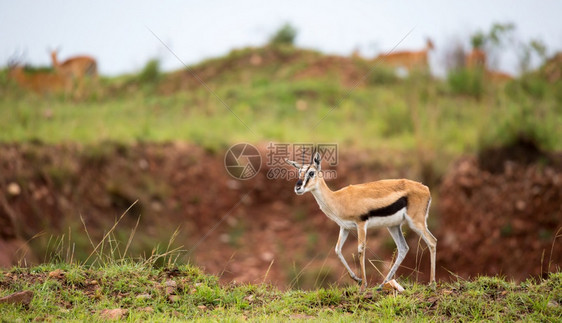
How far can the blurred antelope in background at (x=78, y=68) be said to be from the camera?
20.5m

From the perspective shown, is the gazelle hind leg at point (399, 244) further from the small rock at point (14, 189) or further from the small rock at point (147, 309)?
the small rock at point (14, 189)

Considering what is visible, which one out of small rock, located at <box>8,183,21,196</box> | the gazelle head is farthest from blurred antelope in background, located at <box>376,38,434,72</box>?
the gazelle head

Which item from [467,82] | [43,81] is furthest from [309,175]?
[43,81]

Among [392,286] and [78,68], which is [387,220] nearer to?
[392,286]

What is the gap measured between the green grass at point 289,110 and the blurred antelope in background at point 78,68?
0.85m

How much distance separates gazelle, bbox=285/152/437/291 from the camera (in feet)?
19.7

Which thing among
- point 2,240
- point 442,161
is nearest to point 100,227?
point 2,240

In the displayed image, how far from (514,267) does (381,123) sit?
612 cm

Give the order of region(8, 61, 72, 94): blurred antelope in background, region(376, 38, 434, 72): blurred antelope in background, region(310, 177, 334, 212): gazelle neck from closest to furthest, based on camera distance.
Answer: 1. region(310, 177, 334, 212): gazelle neck
2. region(8, 61, 72, 94): blurred antelope in background
3. region(376, 38, 434, 72): blurred antelope in background

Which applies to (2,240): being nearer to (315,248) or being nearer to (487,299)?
(315,248)

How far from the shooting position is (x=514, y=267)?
12.2 meters
